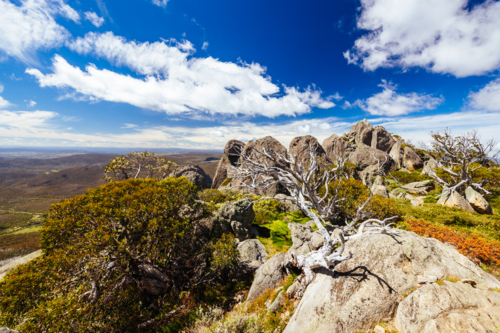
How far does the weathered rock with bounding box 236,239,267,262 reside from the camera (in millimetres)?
12803

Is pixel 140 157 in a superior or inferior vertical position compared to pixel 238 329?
superior

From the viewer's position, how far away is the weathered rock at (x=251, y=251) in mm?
12803

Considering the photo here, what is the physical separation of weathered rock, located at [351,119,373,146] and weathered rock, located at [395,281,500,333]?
57.5m

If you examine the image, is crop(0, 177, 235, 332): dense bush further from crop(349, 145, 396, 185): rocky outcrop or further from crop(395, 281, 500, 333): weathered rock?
crop(349, 145, 396, 185): rocky outcrop

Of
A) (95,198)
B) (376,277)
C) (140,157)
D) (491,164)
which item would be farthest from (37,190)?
→ (491,164)

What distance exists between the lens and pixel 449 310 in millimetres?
5332

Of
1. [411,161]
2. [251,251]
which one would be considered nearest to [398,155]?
[411,161]

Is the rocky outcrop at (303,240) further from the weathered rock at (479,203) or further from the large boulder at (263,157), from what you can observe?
the weathered rock at (479,203)

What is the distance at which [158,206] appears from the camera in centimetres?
984

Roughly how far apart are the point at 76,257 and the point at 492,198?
125 feet

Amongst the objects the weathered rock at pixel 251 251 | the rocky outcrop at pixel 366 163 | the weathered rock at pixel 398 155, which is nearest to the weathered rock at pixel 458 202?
the rocky outcrop at pixel 366 163

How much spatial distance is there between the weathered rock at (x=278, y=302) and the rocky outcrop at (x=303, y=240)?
316 cm

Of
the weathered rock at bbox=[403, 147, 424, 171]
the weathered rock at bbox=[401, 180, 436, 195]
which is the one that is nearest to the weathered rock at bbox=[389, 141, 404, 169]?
the weathered rock at bbox=[403, 147, 424, 171]

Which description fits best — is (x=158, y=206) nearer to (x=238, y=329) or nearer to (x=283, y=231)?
(x=238, y=329)
